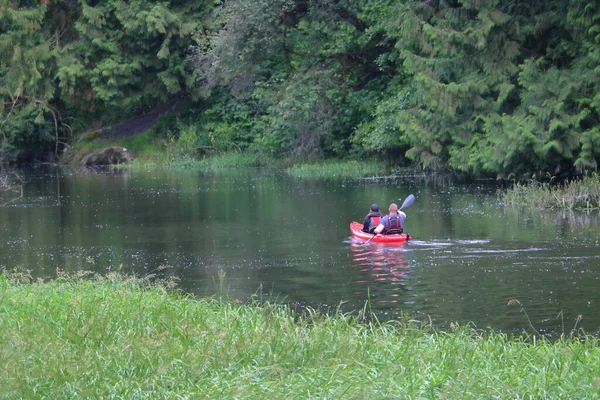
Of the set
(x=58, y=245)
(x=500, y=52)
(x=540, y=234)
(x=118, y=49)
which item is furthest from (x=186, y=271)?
(x=118, y=49)

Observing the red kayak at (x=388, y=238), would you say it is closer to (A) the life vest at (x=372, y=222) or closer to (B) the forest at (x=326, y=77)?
(A) the life vest at (x=372, y=222)

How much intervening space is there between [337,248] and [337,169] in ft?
69.6

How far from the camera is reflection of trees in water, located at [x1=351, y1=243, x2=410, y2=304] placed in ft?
48.5

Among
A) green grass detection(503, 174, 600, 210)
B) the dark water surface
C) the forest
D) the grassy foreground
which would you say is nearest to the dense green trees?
the forest

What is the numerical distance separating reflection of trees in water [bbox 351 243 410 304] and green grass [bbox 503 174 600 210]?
7852 millimetres

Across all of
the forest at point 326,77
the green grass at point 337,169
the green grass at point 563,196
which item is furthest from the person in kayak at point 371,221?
the green grass at point 337,169

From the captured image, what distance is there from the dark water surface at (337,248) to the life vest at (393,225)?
55cm

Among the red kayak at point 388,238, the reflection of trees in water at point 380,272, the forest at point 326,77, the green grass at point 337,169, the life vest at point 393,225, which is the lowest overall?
the reflection of trees in water at point 380,272

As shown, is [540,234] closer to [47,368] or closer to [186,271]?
[186,271]

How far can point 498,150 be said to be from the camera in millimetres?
29172

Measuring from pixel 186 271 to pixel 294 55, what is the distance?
29.3m

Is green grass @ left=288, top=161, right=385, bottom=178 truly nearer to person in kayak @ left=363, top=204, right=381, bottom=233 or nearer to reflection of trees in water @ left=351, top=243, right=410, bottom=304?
person in kayak @ left=363, top=204, right=381, bottom=233

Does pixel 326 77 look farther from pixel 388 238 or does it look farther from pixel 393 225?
pixel 388 238

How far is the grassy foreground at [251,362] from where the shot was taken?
7148 mm
